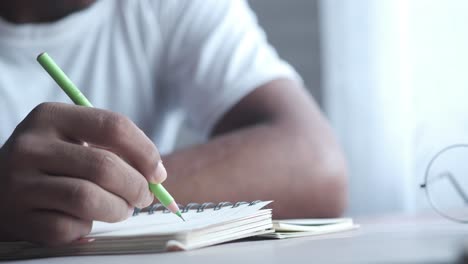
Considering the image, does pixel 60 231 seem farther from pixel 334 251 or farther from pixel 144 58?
pixel 144 58

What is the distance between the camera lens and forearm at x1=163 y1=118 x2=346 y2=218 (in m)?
1.15

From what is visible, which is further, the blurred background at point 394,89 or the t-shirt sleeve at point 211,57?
the blurred background at point 394,89

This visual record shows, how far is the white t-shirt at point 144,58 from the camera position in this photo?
1.43 meters

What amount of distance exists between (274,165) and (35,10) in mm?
542

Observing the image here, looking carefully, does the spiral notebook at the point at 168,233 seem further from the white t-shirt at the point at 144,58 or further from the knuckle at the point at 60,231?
the white t-shirt at the point at 144,58

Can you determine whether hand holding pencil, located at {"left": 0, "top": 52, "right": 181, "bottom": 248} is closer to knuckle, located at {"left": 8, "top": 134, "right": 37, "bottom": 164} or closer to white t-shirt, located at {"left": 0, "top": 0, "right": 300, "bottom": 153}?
knuckle, located at {"left": 8, "top": 134, "right": 37, "bottom": 164}

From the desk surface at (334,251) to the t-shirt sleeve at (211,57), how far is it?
2.22 feet

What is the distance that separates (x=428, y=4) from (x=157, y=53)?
0.78 m

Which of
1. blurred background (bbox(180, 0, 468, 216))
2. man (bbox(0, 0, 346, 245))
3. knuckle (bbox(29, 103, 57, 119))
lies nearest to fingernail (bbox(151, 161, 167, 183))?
knuckle (bbox(29, 103, 57, 119))

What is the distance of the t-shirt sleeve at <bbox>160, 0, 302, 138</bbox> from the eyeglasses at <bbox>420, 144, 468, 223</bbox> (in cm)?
51

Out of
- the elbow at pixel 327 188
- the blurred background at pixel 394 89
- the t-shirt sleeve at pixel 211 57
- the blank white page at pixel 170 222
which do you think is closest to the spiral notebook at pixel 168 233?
the blank white page at pixel 170 222

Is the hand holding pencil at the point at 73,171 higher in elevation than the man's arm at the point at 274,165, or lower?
lower

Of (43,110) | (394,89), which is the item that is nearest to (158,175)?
(43,110)

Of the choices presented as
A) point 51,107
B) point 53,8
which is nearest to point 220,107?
point 53,8
